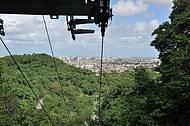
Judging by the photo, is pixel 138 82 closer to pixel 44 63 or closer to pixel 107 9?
pixel 107 9

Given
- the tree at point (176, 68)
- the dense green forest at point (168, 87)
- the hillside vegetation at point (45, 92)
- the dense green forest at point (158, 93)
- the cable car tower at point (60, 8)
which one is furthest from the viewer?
the hillside vegetation at point (45, 92)

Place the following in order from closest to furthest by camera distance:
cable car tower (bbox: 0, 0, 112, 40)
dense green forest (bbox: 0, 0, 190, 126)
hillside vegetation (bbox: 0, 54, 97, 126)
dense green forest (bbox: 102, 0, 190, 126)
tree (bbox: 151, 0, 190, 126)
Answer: cable car tower (bbox: 0, 0, 112, 40)
tree (bbox: 151, 0, 190, 126)
dense green forest (bbox: 102, 0, 190, 126)
dense green forest (bbox: 0, 0, 190, 126)
hillside vegetation (bbox: 0, 54, 97, 126)

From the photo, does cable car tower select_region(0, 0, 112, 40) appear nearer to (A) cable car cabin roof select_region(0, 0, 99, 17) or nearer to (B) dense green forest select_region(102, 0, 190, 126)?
(A) cable car cabin roof select_region(0, 0, 99, 17)

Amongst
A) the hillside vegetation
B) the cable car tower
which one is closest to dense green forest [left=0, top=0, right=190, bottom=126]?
the hillside vegetation

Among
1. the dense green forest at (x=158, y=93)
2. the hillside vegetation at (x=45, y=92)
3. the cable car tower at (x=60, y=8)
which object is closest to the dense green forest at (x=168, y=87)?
the dense green forest at (x=158, y=93)

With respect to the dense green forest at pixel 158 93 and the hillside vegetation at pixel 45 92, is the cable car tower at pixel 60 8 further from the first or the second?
the hillside vegetation at pixel 45 92

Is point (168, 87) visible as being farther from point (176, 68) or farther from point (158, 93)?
point (158, 93)

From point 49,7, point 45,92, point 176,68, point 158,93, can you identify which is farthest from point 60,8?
point 45,92

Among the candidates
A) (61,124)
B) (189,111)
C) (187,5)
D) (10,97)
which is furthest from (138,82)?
(61,124)
